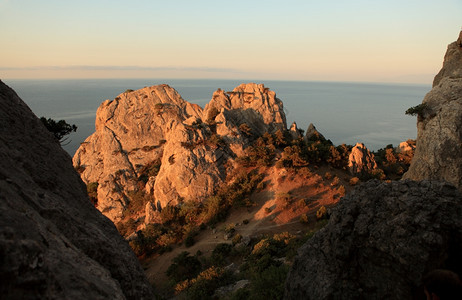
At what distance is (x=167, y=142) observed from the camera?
37094mm

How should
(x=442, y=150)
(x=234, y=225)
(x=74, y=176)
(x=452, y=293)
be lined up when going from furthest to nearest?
(x=234, y=225) < (x=442, y=150) < (x=74, y=176) < (x=452, y=293)

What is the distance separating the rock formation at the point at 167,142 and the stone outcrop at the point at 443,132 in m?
20.7

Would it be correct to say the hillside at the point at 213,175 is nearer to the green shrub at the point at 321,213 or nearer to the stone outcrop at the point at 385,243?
the green shrub at the point at 321,213

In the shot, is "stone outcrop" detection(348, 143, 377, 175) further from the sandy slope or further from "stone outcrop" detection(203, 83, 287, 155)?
"stone outcrop" detection(203, 83, 287, 155)

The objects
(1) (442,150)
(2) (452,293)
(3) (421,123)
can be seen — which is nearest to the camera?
(2) (452,293)

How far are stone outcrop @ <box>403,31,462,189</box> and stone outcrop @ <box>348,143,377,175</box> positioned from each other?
12631 mm

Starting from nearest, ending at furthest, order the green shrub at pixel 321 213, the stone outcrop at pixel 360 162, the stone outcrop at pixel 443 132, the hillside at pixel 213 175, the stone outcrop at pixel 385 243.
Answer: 1. the stone outcrop at pixel 385 243
2. the stone outcrop at pixel 443 132
3. the green shrub at pixel 321 213
4. the hillside at pixel 213 175
5. the stone outcrop at pixel 360 162

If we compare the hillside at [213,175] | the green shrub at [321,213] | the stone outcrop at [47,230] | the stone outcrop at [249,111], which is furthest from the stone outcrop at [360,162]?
the stone outcrop at [47,230]

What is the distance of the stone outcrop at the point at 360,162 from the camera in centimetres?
3247

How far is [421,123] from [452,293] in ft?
64.7

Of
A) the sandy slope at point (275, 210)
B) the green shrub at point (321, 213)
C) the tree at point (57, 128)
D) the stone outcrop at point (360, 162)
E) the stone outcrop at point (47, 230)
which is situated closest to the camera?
the stone outcrop at point (47, 230)

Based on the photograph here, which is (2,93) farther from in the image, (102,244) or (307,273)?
(307,273)

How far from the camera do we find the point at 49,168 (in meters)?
8.02

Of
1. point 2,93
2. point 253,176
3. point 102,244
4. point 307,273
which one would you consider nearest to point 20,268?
point 102,244
